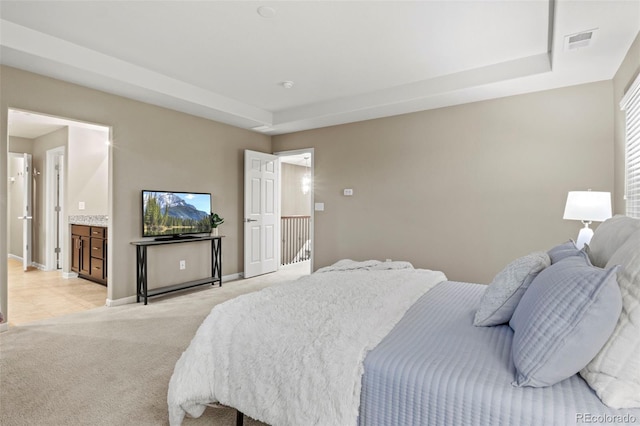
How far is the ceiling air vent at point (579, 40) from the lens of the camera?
102 inches

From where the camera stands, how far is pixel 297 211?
990 centimetres

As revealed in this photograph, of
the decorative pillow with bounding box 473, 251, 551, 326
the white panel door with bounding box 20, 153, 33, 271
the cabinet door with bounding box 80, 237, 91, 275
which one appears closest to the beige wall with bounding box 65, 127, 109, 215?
the cabinet door with bounding box 80, 237, 91, 275

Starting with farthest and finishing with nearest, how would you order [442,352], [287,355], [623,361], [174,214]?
[174,214]
[287,355]
[442,352]
[623,361]

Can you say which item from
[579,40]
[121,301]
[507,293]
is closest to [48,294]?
[121,301]

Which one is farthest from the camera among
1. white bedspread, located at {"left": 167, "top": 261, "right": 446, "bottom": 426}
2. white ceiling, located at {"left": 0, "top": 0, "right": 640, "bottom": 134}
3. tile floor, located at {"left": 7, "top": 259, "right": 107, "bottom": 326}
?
tile floor, located at {"left": 7, "top": 259, "right": 107, "bottom": 326}

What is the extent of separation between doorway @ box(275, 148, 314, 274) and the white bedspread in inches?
150

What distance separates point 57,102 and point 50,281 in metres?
3.25

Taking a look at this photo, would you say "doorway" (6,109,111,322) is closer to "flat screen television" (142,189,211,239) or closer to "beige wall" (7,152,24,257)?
"beige wall" (7,152,24,257)

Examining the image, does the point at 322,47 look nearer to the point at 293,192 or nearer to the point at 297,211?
the point at 293,192

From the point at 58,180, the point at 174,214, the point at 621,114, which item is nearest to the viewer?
the point at 621,114

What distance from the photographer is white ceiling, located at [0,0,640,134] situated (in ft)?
8.47

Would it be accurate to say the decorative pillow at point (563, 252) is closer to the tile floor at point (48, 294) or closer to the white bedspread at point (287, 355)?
the white bedspread at point (287, 355)

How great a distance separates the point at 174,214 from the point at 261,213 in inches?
64.0

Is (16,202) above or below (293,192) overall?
below
